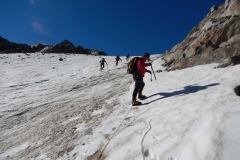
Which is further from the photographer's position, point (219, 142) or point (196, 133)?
point (196, 133)

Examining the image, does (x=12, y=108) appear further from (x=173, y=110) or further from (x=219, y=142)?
(x=219, y=142)

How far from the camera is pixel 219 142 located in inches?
145

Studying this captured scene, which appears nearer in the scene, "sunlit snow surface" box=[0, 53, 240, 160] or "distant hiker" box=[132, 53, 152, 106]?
"sunlit snow surface" box=[0, 53, 240, 160]

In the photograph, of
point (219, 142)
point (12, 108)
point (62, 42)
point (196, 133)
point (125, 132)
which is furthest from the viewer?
point (62, 42)

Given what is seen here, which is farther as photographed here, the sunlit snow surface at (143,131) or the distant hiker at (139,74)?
the distant hiker at (139,74)

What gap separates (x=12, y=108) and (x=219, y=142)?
471 inches

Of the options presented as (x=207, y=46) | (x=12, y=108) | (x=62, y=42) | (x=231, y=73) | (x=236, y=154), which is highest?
(x=62, y=42)

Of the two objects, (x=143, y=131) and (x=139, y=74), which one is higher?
(x=139, y=74)

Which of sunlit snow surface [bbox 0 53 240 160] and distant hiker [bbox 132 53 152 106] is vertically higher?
distant hiker [bbox 132 53 152 106]

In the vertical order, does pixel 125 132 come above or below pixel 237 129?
below

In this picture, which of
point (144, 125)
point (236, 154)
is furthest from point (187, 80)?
point (236, 154)

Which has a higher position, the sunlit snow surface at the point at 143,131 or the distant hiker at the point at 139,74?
the distant hiker at the point at 139,74

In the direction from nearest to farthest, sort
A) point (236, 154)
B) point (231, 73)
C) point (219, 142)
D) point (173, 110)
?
point (236, 154) < point (219, 142) < point (173, 110) < point (231, 73)

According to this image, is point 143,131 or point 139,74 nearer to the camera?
point 143,131
